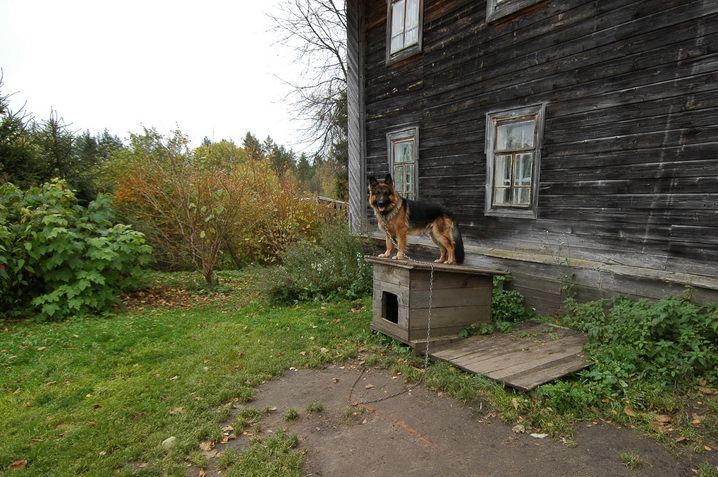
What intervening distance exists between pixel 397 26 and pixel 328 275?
5.64 m

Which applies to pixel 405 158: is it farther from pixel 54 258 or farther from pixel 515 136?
pixel 54 258

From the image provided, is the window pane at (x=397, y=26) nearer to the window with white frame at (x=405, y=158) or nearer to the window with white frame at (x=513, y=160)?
the window with white frame at (x=405, y=158)

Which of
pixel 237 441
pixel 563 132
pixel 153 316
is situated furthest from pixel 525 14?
pixel 153 316

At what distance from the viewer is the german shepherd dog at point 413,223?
5.41 metres

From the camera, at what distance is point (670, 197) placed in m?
4.36

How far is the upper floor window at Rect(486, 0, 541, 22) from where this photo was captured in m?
5.61

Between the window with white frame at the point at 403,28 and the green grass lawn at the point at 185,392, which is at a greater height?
the window with white frame at the point at 403,28

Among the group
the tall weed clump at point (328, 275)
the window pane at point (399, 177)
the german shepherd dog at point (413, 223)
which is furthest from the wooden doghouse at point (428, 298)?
the window pane at point (399, 177)

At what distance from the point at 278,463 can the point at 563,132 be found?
5.48 m

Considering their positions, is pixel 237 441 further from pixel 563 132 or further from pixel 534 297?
pixel 563 132

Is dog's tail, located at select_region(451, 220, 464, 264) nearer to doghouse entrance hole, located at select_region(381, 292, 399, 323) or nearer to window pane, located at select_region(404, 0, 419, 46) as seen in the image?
doghouse entrance hole, located at select_region(381, 292, 399, 323)

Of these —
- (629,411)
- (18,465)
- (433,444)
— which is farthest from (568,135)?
(18,465)

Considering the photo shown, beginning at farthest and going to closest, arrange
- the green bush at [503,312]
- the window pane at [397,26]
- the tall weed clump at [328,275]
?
the window pane at [397,26] → the tall weed clump at [328,275] → the green bush at [503,312]

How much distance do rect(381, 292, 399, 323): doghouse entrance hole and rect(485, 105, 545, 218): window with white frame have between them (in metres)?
2.43
